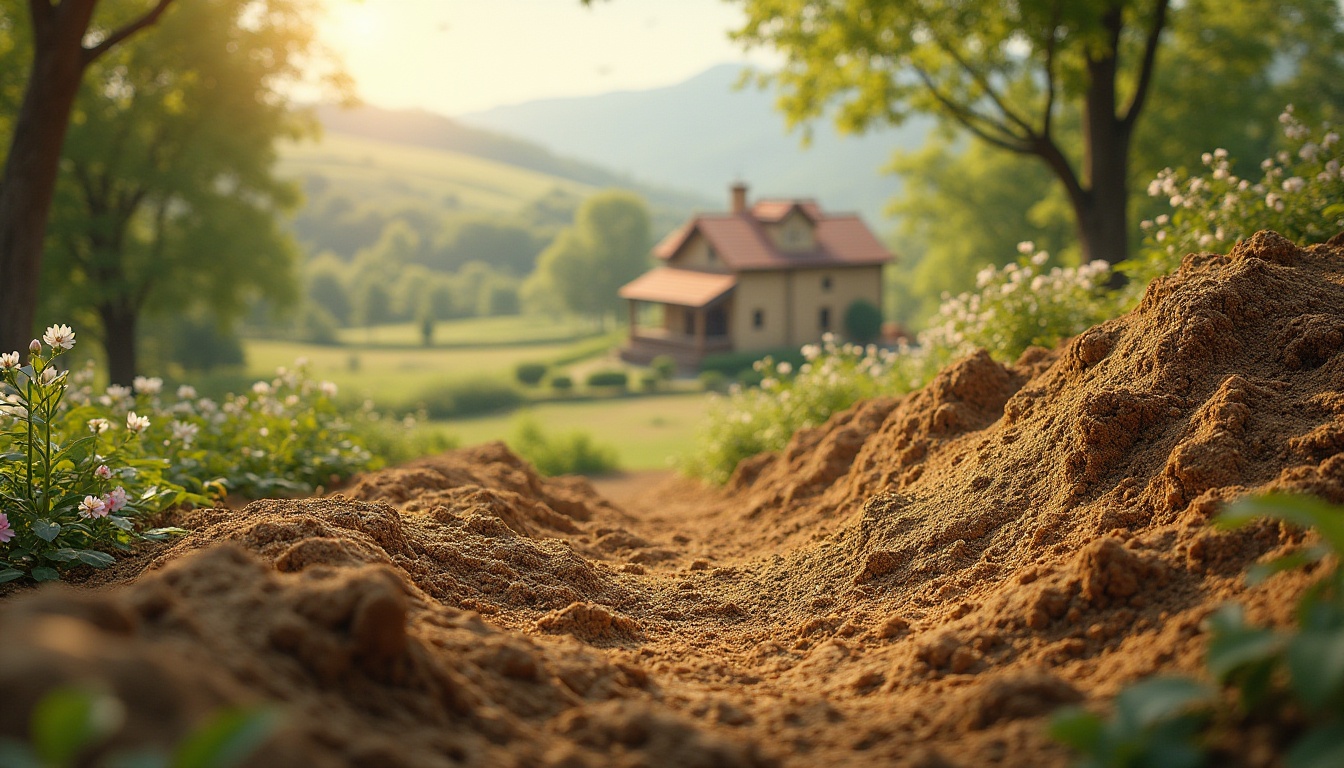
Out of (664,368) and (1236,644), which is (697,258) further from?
(1236,644)

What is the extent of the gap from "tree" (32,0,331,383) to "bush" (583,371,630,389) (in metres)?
10.8

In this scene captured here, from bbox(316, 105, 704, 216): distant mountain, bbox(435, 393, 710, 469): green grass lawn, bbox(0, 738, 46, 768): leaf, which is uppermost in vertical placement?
bbox(316, 105, 704, 216): distant mountain

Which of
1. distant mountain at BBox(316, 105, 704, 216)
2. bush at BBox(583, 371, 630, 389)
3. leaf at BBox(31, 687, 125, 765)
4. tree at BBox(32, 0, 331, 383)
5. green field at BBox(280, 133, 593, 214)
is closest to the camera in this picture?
leaf at BBox(31, 687, 125, 765)

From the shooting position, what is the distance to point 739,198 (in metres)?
39.4

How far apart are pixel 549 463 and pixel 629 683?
39.4 ft

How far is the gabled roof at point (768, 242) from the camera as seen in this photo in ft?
120

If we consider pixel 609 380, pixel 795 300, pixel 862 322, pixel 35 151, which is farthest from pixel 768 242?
pixel 35 151

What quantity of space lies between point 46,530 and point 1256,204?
766 centimetres

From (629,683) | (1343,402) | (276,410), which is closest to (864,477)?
(1343,402)

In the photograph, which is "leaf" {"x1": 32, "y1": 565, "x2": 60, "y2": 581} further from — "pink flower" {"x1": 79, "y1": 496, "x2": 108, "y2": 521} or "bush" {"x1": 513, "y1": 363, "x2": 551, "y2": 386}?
"bush" {"x1": 513, "y1": 363, "x2": 551, "y2": 386}

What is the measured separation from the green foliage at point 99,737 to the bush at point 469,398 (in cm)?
2407

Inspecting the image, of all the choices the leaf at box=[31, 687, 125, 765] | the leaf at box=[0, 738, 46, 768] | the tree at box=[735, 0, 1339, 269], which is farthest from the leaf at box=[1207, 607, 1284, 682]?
the tree at box=[735, 0, 1339, 269]

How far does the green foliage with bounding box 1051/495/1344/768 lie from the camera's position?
175 centimetres

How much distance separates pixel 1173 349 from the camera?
14.3ft
